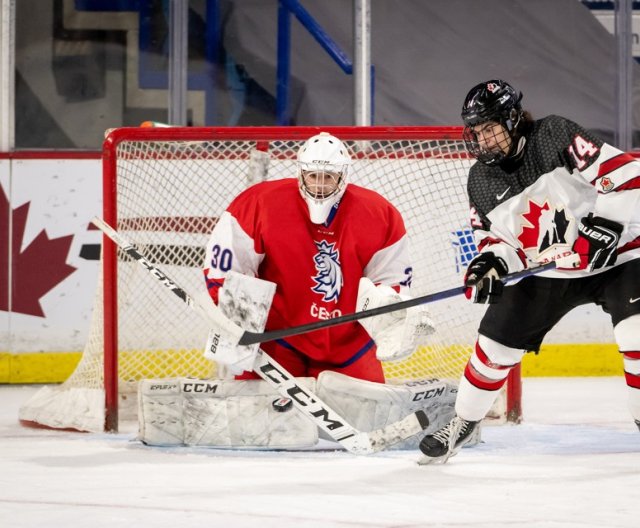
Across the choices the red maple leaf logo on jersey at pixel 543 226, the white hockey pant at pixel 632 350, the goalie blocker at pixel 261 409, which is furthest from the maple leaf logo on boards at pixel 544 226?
the goalie blocker at pixel 261 409

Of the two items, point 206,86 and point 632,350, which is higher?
point 206,86

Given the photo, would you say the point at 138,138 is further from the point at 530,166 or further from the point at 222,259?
the point at 530,166

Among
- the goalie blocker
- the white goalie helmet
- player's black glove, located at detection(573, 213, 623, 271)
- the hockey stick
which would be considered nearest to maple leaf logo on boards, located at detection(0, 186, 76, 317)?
the goalie blocker

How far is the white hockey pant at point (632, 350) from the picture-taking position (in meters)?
3.08

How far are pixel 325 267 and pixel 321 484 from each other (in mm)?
818

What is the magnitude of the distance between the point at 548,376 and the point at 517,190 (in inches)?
88.5

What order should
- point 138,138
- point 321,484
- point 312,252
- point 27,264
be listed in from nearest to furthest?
point 321,484
point 312,252
point 138,138
point 27,264

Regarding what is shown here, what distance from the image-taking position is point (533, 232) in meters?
3.21

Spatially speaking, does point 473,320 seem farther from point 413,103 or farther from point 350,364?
point 413,103

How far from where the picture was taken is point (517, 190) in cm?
319

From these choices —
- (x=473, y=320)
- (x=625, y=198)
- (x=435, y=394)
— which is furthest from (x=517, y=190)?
(x=473, y=320)

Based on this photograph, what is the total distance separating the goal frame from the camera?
3.86 meters

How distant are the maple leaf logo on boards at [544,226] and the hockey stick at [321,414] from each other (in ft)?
1.84

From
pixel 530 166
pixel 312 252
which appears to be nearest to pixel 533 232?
pixel 530 166
